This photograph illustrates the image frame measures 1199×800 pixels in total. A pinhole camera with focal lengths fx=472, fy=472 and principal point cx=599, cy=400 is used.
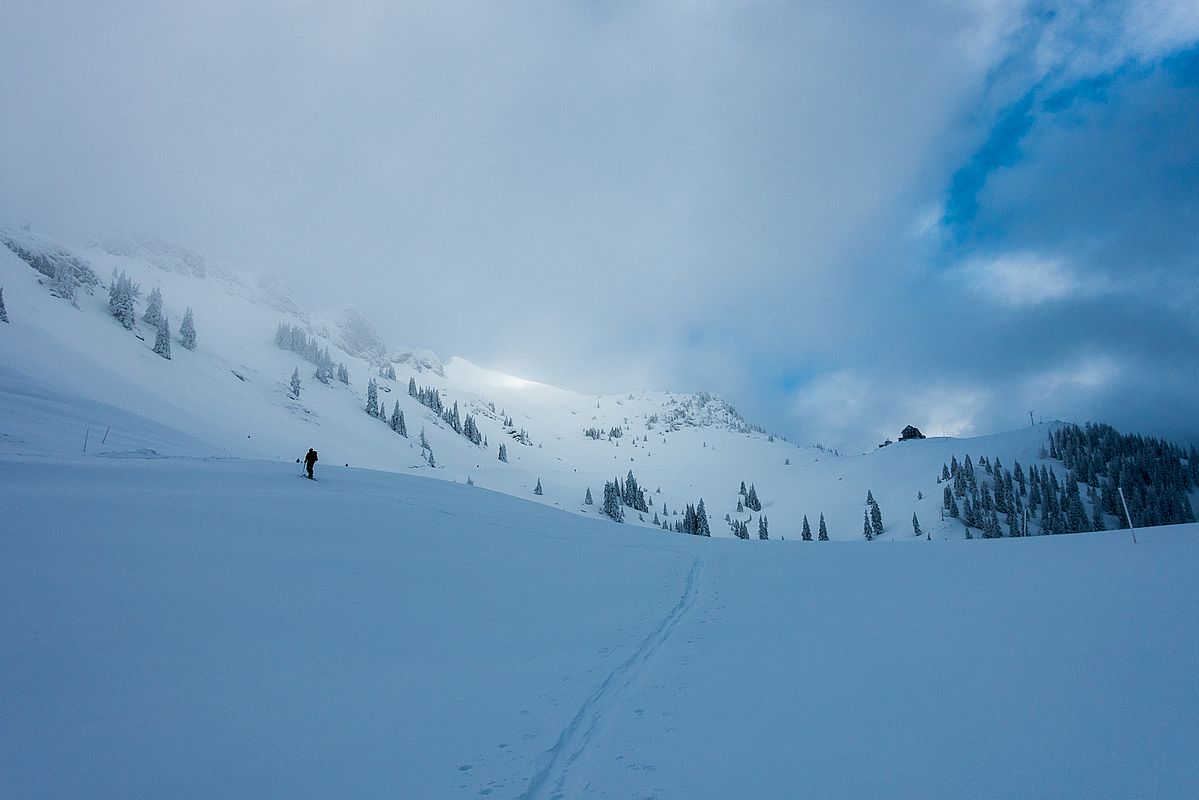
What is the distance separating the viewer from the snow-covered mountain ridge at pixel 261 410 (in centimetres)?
4366

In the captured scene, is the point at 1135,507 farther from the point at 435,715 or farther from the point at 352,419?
the point at 352,419

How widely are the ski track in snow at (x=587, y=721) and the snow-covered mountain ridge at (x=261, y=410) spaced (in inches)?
910

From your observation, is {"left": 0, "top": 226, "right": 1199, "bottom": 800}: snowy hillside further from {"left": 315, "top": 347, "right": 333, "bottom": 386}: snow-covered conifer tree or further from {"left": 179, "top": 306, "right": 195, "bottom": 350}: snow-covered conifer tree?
{"left": 315, "top": 347, "right": 333, "bottom": 386}: snow-covered conifer tree

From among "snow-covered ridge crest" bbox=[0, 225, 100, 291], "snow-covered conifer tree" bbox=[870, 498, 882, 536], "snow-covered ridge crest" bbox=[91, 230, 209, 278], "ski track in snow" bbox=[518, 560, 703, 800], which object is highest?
"snow-covered ridge crest" bbox=[91, 230, 209, 278]

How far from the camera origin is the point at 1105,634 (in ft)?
23.4

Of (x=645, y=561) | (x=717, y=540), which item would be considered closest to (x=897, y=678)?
(x=645, y=561)

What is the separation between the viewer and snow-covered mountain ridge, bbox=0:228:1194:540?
143ft

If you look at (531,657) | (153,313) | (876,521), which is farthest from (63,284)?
(876,521)

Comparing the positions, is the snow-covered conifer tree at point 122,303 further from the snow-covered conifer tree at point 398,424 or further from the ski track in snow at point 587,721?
the ski track in snow at point 587,721

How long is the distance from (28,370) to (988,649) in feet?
193

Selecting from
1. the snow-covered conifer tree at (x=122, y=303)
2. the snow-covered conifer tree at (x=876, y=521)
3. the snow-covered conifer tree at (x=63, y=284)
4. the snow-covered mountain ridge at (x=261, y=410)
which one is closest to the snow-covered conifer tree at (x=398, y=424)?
the snow-covered mountain ridge at (x=261, y=410)

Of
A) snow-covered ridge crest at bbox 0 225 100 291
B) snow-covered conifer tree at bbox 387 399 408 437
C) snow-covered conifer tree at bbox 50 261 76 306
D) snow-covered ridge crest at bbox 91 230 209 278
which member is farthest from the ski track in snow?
snow-covered ridge crest at bbox 91 230 209 278

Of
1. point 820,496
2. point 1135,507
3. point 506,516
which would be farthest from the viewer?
point 820,496

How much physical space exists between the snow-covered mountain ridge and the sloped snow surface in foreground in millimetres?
15438
